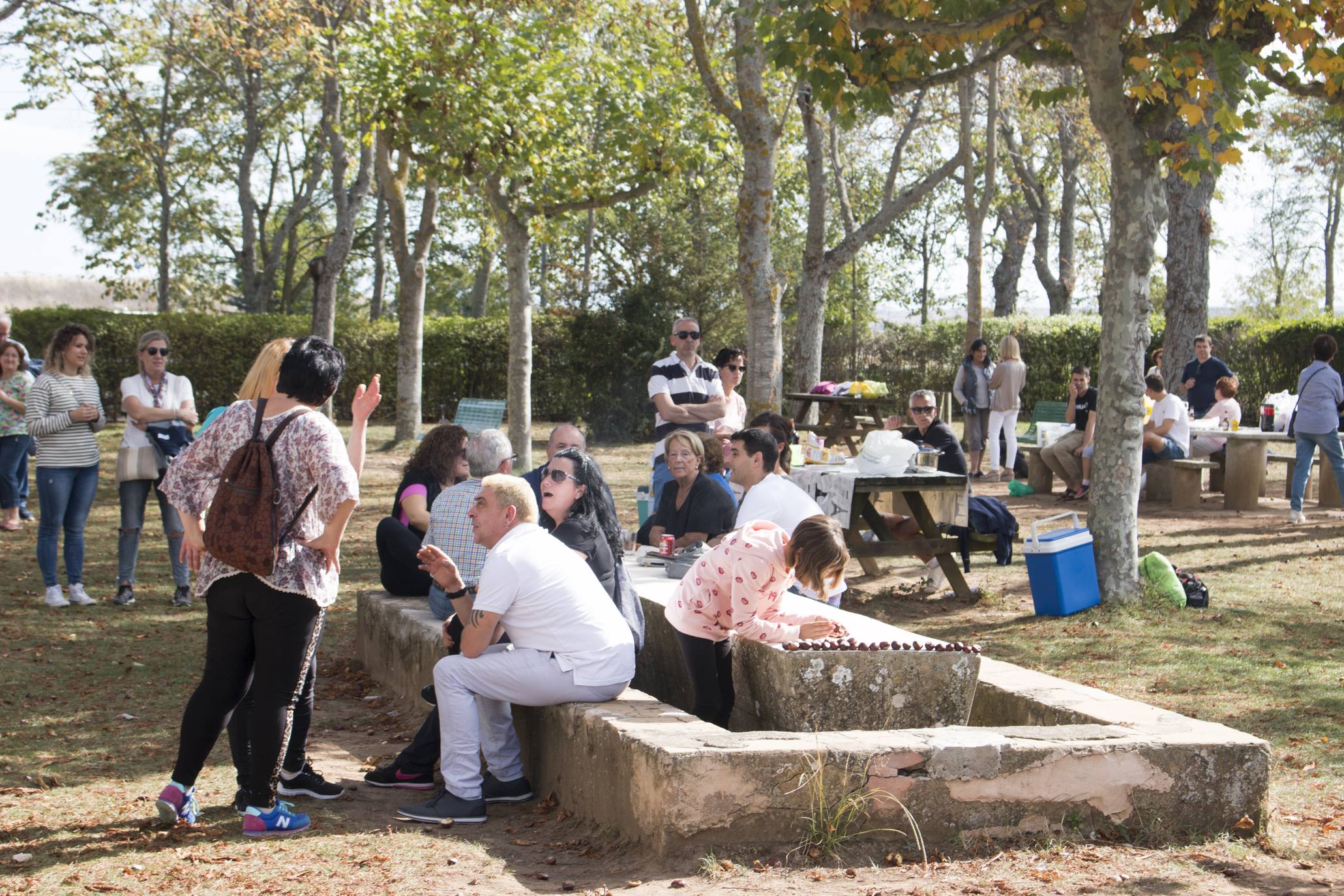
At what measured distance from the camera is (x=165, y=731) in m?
5.84

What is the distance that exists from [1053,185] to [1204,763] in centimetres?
3882

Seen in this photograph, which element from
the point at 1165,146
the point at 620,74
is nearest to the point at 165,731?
the point at 1165,146

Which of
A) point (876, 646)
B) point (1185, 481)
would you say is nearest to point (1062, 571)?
point (876, 646)

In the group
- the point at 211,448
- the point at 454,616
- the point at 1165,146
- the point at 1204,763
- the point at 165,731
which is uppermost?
the point at 1165,146

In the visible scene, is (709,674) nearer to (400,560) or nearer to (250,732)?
(250,732)

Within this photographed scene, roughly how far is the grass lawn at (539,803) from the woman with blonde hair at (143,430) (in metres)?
0.42

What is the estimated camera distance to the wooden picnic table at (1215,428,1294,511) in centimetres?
1295

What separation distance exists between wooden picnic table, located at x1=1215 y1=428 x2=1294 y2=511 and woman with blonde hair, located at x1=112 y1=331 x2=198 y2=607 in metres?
9.96

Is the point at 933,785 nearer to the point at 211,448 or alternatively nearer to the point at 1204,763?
the point at 1204,763

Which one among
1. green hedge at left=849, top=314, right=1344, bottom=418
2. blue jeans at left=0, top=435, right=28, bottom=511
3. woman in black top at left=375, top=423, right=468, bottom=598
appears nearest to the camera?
woman in black top at left=375, top=423, right=468, bottom=598

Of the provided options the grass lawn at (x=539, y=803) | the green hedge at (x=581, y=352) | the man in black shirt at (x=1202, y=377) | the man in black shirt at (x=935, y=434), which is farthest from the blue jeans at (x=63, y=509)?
the green hedge at (x=581, y=352)

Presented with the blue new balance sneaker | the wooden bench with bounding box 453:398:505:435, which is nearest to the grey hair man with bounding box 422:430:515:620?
the blue new balance sneaker

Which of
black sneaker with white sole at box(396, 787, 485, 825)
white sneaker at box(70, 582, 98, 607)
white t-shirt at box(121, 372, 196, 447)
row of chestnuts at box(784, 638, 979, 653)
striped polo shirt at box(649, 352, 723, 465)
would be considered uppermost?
striped polo shirt at box(649, 352, 723, 465)

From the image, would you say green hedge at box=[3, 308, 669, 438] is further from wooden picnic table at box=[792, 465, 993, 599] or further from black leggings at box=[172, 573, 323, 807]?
black leggings at box=[172, 573, 323, 807]
